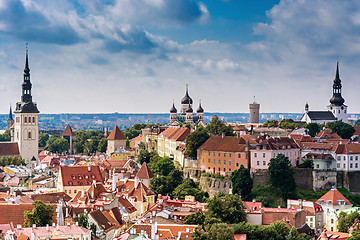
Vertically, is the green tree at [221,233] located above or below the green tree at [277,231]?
above

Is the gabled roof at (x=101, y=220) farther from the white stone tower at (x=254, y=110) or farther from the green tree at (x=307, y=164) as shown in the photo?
the white stone tower at (x=254, y=110)

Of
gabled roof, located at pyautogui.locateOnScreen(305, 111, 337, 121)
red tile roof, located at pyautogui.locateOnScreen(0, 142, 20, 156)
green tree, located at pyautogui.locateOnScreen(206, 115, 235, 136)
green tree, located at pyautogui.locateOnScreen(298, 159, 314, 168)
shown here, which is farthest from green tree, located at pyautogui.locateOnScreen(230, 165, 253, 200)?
gabled roof, located at pyautogui.locateOnScreen(305, 111, 337, 121)

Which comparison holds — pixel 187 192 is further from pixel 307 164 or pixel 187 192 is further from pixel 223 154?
pixel 307 164

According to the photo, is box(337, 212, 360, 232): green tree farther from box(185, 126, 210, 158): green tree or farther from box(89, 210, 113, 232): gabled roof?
box(185, 126, 210, 158): green tree

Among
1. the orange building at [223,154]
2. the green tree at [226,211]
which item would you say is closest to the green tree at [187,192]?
the orange building at [223,154]

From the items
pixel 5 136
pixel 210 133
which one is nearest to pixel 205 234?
pixel 210 133

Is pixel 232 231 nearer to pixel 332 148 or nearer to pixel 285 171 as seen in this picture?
pixel 285 171
